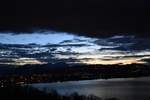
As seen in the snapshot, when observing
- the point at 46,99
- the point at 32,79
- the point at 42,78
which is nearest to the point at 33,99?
the point at 46,99

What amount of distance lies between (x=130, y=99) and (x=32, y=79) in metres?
86.0

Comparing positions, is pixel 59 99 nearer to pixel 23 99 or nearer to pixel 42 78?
pixel 23 99

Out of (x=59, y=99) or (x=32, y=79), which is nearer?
(x=59, y=99)

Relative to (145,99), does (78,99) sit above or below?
above

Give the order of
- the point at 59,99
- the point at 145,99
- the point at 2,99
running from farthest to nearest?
the point at 145,99 < the point at 59,99 < the point at 2,99

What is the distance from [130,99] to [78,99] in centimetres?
4186

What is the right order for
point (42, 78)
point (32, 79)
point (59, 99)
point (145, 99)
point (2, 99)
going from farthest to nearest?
point (42, 78) → point (32, 79) → point (145, 99) → point (59, 99) → point (2, 99)

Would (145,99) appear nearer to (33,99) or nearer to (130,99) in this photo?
(130,99)

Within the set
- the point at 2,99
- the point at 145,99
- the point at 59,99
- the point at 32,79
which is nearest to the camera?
the point at 2,99

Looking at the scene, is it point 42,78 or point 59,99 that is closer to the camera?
point 59,99

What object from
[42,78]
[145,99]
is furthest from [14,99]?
[42,78]

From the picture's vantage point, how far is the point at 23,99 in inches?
1518

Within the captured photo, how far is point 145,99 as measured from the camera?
75.3 meters

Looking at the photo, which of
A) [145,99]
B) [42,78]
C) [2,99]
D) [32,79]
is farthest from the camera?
[42,78]
